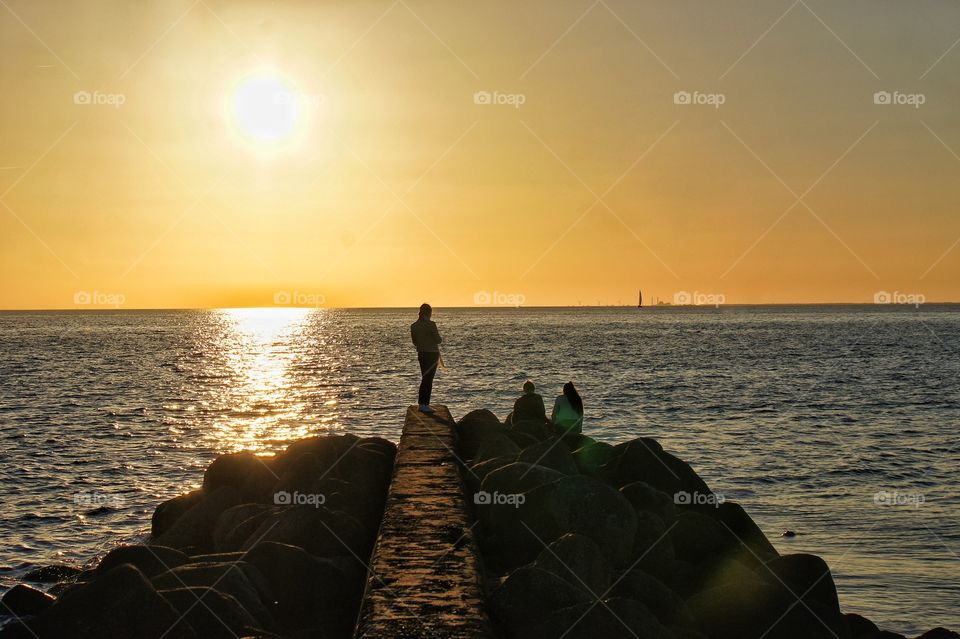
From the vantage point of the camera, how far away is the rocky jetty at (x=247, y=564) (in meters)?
6.07

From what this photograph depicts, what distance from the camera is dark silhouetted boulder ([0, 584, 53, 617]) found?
8664 millimetres

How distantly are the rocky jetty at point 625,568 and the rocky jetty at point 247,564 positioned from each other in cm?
133

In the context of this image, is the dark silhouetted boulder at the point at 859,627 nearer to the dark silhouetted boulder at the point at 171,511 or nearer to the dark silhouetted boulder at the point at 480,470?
the dark silhouetted boulder at the point at 480,470

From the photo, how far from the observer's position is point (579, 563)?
7.18 metres

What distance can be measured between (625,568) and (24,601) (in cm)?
607

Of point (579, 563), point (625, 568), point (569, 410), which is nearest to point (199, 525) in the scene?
point (625, 568)

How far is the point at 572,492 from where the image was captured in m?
8.48

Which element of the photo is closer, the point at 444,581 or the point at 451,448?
the point at 444,581

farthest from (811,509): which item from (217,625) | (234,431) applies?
(234,431)

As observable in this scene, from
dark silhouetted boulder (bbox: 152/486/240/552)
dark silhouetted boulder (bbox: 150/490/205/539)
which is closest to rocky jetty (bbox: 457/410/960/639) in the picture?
dark silhouetted boulder (bbox: 152/486/240/552)

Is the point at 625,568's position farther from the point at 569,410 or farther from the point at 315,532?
the point at 569,410

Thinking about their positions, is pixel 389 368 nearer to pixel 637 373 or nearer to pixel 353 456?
pixel 637 373

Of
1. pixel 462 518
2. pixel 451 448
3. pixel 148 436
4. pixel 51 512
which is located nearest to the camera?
pixel 462 518

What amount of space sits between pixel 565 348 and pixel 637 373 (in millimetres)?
27123
